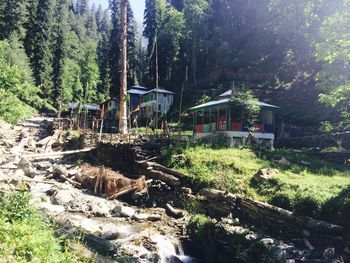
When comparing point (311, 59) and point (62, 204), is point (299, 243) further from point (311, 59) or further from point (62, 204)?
point (311, 59)

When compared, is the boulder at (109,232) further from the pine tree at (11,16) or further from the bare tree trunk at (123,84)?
the pine tree at (11,16)

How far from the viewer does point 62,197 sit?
17.3 meters

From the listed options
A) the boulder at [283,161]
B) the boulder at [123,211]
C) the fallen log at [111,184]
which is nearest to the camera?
the boulder at [123,211]

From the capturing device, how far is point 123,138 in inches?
1008

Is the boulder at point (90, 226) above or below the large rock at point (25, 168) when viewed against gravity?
below

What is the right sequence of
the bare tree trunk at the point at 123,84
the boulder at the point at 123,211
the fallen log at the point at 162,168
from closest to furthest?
the boulder at the point at 123,211 < the fallen log at the point at 162,168 < the bare tree trunk at the point at 123,84

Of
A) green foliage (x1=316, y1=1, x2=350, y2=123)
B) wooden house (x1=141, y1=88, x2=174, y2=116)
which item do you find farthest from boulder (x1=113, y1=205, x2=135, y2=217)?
wooden house (x1=141, y1=88, x2=174, y2=116)

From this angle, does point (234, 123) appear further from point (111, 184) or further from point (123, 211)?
point (123, 211)

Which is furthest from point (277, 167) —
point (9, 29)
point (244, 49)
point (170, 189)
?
point (9, 29)

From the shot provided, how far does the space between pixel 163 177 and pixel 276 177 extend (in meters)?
5.97

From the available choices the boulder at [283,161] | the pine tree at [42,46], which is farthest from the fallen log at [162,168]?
the pine tree at [42,46]

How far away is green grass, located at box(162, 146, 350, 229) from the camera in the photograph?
541 inches

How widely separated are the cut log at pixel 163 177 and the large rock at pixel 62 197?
4.41 metres

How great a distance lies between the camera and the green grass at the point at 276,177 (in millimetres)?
13742
